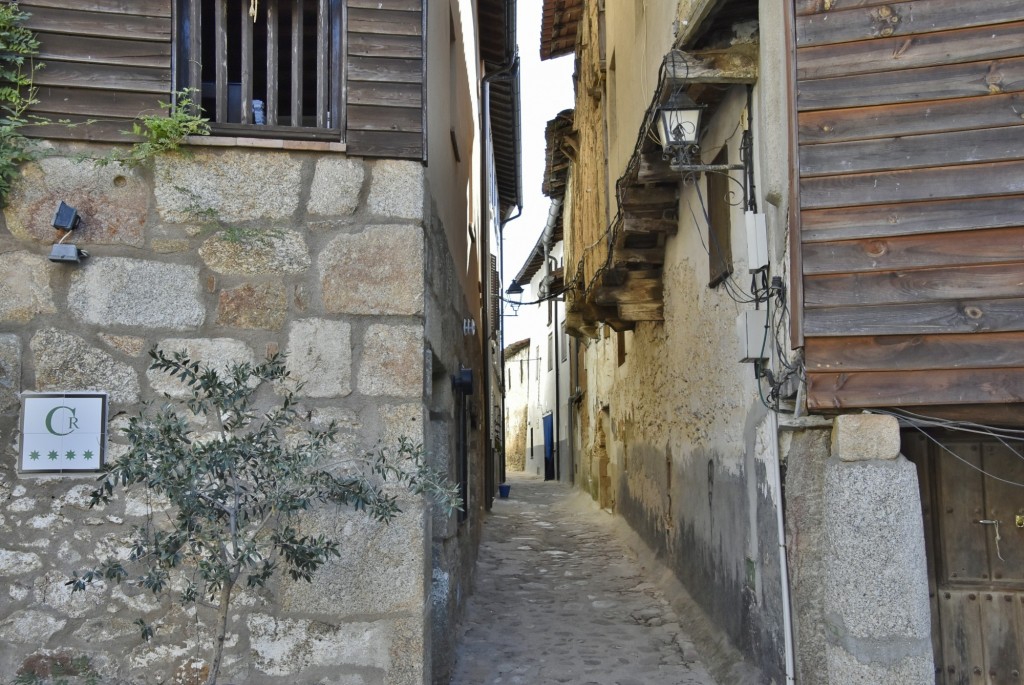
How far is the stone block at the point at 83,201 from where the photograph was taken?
12.9ft

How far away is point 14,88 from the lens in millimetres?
3949

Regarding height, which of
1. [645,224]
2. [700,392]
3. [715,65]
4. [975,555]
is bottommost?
[975,555]

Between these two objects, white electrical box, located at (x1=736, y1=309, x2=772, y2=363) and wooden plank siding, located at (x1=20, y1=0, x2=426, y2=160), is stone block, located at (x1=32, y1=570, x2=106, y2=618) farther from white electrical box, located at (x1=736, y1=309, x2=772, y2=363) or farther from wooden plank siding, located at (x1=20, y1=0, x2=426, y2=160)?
white electrical box, located at (x1=736, y1=309, x2=772, y2=363)

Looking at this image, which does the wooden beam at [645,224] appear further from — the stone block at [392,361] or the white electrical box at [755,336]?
the stone block at [392,361]

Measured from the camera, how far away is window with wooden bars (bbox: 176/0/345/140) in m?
4.16

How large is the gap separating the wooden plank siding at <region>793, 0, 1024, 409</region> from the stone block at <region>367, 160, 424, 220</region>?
5.84 feet

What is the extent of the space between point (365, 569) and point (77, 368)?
57.9 inches

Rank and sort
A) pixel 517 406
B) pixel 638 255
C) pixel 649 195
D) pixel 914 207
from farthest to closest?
pixel 517 406 < pixel 638 255 < pixel 649 195 < pixel 914 207

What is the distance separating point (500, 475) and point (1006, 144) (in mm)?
15370

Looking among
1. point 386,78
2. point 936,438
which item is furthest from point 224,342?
point 936,438

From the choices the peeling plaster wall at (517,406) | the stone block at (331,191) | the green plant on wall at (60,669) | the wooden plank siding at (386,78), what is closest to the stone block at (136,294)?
the stone block at (331,191)

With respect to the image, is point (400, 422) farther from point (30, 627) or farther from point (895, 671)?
point (895, 671)

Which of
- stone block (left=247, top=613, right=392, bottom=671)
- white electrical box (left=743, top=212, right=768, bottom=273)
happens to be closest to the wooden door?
white electrical box (left=743, top=212, right=768, bottom=273)

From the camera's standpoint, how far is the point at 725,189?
6125 millimetres
